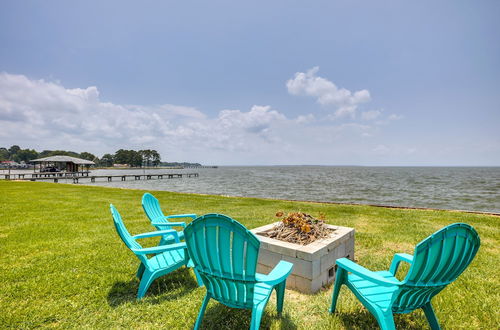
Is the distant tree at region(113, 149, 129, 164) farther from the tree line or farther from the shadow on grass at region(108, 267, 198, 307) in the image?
the shadow on grass at region(108, 267, 198, 307)

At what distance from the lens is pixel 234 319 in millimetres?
2631

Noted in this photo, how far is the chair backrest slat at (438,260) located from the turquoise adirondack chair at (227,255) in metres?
1.13

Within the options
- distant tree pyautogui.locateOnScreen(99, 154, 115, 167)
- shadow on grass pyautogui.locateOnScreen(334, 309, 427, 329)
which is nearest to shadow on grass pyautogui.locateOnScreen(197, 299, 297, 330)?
shadow on grass pyautogui.locateOnScreen(334, 309, 427, 329)

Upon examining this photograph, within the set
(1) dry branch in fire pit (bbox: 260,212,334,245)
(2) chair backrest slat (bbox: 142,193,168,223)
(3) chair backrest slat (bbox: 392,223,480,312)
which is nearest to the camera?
(3) chair backrest slat (bbox: 392,223,480,312)

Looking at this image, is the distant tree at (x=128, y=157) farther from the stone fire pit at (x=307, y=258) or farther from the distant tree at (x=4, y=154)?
the stone fire pit at (x=307, y=258)

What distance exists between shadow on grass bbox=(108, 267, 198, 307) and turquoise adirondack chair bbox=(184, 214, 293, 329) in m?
1.39

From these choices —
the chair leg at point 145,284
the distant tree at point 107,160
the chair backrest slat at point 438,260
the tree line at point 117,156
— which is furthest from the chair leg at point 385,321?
the distant tree at point 107,160

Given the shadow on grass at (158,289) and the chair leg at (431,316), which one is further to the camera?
the shadow on grass at (158,289)

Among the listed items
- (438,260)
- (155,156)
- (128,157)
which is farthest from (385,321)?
(128,157)

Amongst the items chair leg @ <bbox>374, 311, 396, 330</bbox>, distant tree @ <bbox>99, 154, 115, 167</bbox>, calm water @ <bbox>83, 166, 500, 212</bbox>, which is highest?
distant tree @ <bbox>99, 154, 115, 167</bbox>

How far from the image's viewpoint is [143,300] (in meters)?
2.98

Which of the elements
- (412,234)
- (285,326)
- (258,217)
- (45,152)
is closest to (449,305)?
(285,326)

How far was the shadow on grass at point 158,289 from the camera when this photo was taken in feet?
9.91

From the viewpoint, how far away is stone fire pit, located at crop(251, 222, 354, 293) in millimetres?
3117
